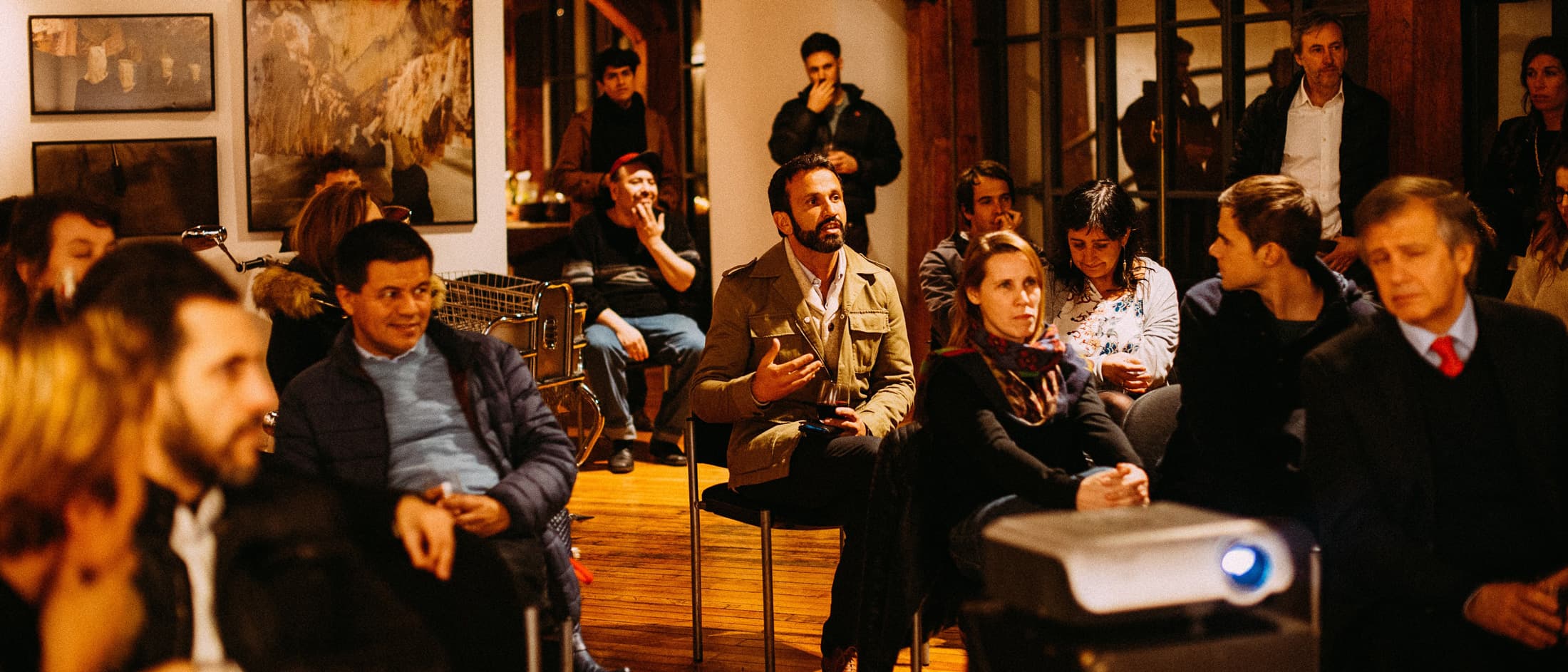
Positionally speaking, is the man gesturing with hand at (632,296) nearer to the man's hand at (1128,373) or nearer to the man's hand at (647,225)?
the man's hand at (647,225)

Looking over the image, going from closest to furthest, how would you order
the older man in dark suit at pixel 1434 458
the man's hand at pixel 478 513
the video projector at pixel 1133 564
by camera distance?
the video projector at pixel 1133 564 → the older man in dark suit at pixel 1434 458 → the man's hand at pixel 478 513

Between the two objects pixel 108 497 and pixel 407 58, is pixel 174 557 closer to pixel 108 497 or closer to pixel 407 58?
pixel 108 497

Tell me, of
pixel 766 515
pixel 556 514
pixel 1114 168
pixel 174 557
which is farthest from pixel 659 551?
pixel 174 557

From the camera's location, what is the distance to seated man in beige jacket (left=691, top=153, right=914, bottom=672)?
316 cm

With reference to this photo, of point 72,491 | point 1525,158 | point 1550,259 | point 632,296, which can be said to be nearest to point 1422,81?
point 1525,158

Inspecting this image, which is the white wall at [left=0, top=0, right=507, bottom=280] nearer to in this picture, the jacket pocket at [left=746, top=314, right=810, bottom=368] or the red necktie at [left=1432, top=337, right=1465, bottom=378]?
the jacket pocket at [left=746, top=314, right=810, bottom=368]

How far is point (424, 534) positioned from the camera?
2025mm

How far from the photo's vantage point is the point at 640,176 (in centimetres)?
582

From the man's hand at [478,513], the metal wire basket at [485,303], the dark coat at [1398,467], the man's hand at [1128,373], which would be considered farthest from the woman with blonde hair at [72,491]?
the metal wire basket at [485,303]

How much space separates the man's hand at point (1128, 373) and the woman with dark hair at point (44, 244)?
2.26 metres

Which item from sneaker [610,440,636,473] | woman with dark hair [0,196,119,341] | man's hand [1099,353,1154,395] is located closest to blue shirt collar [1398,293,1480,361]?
man's hand [1099,353,1154,395]

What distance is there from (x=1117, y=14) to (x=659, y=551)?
2821 millimetres

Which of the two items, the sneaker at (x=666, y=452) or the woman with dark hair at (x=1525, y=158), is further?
the sneaker at (x=666, y=452)

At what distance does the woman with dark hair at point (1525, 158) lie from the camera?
415 centimetres
